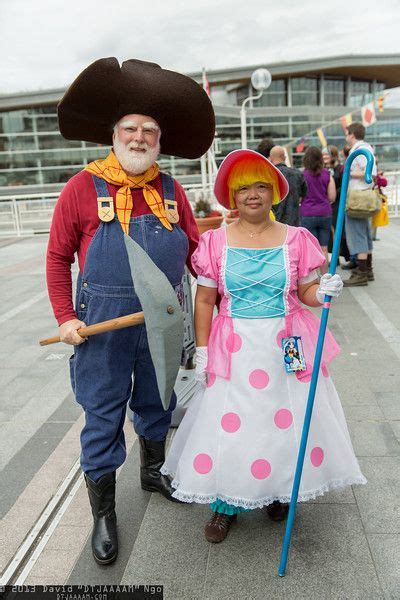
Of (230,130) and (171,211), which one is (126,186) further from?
(230,130)

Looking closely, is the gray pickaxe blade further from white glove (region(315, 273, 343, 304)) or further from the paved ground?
the paved ground

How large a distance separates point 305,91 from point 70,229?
4749 cm

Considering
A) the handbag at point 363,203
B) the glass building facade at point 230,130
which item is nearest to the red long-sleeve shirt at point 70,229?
the handbag at point 363,203

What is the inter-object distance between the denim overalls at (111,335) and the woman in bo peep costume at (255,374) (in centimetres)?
18

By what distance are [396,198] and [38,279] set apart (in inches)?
364

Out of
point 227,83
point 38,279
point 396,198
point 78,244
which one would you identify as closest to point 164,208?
point 78,244

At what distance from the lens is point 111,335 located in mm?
2059

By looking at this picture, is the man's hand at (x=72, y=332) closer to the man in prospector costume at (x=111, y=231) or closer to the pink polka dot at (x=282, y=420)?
the man in prospector costume at (x=111, y=231)

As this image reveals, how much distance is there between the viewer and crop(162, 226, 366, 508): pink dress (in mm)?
1998

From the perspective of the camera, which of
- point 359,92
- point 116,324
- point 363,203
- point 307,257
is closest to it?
point 116,324

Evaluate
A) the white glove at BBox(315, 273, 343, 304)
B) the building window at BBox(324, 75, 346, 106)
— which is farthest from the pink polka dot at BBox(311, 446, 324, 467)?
the building window at BBox(324, 75, 346, 106)

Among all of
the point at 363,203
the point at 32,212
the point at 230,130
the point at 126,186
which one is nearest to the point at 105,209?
the point at 126,186

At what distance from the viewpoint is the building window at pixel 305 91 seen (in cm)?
4441

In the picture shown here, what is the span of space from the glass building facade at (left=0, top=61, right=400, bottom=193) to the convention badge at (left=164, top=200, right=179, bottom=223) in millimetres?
33589
